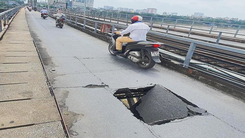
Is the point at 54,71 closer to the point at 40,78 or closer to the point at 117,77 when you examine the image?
the point at 40,78

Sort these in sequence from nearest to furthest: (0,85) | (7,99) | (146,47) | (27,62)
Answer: (7,99) < (0,85) < (27,62) < (146,47)

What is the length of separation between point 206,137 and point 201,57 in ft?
18.9

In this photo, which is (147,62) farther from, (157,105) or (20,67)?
(20,67)

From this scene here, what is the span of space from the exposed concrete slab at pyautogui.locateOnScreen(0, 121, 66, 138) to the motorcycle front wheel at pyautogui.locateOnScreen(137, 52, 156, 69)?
3.60 metres

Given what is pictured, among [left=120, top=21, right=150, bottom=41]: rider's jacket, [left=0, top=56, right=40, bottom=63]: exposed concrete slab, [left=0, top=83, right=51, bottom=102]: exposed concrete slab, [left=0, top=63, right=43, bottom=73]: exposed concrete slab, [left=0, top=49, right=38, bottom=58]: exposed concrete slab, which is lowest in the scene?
[left=0, top=83, right=51, bottom=102]: exposed concrete slab

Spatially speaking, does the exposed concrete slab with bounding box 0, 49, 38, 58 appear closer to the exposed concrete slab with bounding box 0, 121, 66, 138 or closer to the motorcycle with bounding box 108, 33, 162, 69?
the motorcycle with bounding box 108, 33, 162, 69

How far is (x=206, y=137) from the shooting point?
8.55 ft

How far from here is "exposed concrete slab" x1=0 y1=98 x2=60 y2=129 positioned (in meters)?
2.43

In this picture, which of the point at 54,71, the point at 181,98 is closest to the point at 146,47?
the point at 181,98

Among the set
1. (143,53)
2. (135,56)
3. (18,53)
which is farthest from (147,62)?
(18,53)

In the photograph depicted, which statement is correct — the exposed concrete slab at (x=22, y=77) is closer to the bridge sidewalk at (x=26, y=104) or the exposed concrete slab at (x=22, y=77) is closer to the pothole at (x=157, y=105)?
the bridge sidewalk at (x=26, y=104)

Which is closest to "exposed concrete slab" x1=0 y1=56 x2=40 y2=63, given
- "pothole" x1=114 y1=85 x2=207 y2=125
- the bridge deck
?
the bridge deck

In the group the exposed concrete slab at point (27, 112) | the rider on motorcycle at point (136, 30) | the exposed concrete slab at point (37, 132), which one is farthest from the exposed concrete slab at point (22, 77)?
the rider on motorcycle at point (136, 30)

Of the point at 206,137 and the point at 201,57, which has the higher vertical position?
the point at 201,57
